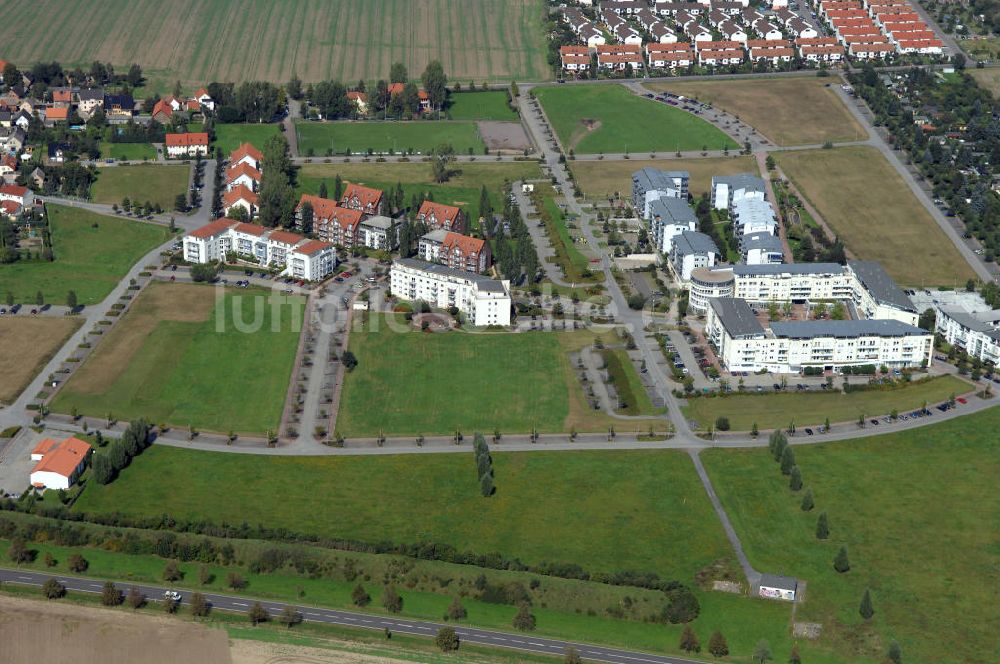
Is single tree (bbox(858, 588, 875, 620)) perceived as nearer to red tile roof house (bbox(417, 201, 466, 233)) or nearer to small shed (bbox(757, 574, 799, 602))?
small shed (bbox(757, 574, 799, 602))

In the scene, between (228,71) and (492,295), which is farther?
(228,71)

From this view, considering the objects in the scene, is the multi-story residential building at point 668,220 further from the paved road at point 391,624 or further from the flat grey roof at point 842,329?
the paved road at point 391,624

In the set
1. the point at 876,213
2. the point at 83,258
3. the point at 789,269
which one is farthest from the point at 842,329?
the point at 83,258

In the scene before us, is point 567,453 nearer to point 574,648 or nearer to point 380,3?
point 574,648

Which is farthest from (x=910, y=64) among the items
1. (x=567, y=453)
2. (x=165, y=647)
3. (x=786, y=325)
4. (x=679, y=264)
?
(x=165, y=647)

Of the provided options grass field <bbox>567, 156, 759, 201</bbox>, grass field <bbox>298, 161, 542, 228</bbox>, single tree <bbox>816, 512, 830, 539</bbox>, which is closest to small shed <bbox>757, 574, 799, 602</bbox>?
single tree <bbox>816, 512, 830, 539</bbox>

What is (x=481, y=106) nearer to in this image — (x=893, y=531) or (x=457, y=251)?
(x=457, y=251)
